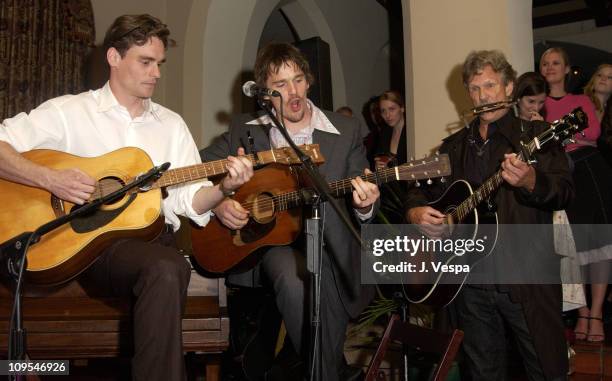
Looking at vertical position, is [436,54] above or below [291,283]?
above

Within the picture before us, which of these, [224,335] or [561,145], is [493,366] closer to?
[561,145]

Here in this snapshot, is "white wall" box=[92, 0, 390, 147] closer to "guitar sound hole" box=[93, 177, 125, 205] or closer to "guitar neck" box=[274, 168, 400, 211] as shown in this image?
"guitar neck" box=[274, 168, 400, 211]

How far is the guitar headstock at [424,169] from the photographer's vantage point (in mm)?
2592

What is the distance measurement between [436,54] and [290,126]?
153 cm

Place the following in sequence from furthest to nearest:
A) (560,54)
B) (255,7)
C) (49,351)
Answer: (255,7) < (560,54) < (49,351)

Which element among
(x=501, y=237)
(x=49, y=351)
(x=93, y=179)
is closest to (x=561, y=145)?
(x=501, y=237)

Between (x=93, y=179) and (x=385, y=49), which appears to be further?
(x=385, y=49)

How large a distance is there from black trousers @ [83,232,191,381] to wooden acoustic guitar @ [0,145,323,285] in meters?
0.09

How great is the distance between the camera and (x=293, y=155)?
2.64 m

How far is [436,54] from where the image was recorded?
4023 millimetres

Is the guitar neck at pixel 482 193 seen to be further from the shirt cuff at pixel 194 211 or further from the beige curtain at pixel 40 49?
the beige curtain at pixel 40 49

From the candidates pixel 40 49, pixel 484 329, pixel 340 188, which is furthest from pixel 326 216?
pixel 40 49

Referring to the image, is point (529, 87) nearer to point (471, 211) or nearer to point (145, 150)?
point (471, 211)

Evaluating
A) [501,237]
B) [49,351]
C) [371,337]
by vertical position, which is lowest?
[371,337]
